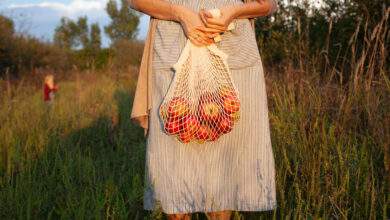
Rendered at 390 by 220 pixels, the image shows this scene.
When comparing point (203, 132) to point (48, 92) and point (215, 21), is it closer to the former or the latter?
point (215, 21)

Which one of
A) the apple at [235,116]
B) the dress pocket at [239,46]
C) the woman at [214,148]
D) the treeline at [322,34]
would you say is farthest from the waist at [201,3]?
the treeline at [322,34]

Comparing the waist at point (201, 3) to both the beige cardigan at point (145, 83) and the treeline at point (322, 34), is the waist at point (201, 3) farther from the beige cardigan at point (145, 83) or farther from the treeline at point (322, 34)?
the treeline at point (322, 34)

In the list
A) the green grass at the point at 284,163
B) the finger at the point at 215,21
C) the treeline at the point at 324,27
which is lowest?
the green grass at the point at 284,163

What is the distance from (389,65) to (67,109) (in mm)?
3763

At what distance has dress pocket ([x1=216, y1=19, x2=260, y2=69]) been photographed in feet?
7.35

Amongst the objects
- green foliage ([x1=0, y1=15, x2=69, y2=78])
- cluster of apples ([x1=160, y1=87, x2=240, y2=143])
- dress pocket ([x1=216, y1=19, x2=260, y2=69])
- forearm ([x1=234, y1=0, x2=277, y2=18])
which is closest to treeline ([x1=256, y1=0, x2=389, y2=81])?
forearm ([x1=234, y1=0, x2=277, y2=18])

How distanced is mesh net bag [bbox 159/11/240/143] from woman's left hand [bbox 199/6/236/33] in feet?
0.38

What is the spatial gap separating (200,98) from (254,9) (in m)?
0.48

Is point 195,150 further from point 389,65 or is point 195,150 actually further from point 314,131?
point 389,65

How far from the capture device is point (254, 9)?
2283 mm

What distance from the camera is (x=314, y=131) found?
322 cm

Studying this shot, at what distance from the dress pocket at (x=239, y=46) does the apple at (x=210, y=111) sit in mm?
214

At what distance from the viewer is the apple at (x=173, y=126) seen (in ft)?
6.98

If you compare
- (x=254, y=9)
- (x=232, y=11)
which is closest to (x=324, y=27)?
(x=254, y=9)
